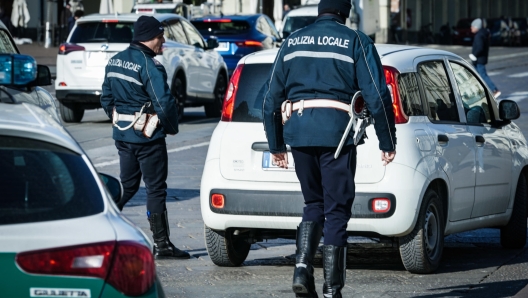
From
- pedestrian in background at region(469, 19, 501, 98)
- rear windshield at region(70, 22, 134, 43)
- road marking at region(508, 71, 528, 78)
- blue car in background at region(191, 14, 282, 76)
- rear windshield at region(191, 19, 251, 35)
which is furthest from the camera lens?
road marking at region(508, 71, 528, 78)

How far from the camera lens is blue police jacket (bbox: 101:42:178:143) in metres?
7.90

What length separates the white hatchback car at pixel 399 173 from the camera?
7.18 metres

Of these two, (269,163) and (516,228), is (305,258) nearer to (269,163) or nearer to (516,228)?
(269,163)

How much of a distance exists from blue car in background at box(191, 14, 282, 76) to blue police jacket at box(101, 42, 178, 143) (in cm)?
1601

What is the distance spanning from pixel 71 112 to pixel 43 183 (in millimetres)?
15898

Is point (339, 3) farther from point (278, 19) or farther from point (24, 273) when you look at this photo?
point (278, 19)

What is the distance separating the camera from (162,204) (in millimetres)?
8141

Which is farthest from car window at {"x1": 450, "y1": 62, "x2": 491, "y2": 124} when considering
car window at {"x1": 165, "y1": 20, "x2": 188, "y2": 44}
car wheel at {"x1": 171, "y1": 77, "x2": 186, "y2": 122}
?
car window at {"x1": 165, "y1": 20, "x2": 188, "y2": 44}

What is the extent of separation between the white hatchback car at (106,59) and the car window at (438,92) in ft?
34.7

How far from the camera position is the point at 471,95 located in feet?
28.0

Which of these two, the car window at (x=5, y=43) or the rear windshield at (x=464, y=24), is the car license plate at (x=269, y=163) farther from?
the rear windshield at (x=464, y=24)

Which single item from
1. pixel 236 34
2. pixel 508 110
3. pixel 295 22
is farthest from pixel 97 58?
pixel 295 22

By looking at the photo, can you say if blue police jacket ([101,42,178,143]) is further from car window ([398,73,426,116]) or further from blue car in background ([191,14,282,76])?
blue car in background ([191,14,282,76])

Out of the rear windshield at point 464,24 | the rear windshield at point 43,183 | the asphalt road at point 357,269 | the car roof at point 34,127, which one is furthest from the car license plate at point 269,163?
the rear windshield at point 464,24
